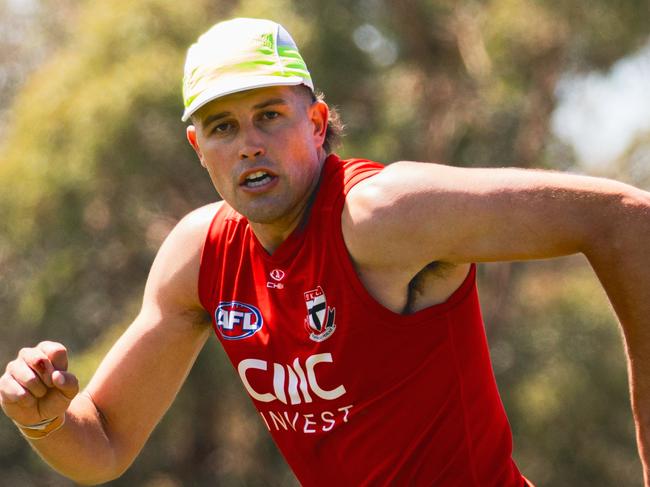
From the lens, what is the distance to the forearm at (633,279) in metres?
2.88

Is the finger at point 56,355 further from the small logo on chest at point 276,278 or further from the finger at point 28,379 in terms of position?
the small logo on chest at point 276,278

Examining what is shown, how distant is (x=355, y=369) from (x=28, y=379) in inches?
35.1

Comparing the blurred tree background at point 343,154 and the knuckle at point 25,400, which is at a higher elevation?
the knuckle at point 25,400

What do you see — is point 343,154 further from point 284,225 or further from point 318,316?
point 318,316

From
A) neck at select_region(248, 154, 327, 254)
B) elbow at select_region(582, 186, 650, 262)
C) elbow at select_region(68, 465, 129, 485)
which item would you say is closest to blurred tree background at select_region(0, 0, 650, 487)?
elbow at select_region(68, 465, 129, 485)

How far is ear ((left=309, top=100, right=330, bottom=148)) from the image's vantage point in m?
3.51

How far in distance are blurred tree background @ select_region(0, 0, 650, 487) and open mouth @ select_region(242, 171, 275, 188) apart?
32.8 ft

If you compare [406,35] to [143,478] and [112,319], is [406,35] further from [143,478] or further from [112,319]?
[143,478]

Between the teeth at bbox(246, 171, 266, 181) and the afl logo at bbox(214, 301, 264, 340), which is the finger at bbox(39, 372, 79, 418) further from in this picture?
the teeth at bbox(246, 171, 266, 181)

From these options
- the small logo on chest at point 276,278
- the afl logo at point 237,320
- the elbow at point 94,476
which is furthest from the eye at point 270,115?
the elbow at point 94,476

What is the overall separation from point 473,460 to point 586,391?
11.9 metres

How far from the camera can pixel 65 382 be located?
317 cm

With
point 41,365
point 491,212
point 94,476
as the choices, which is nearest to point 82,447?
point 94,476

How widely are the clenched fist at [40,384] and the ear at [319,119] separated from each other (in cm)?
97
